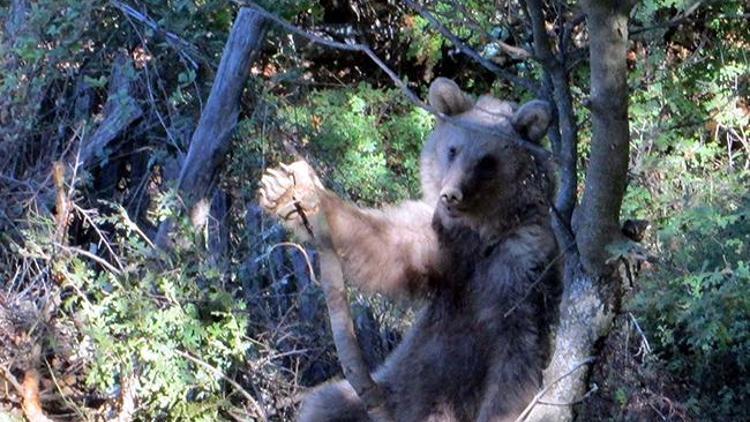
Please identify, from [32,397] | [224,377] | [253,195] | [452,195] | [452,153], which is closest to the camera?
[452,195]

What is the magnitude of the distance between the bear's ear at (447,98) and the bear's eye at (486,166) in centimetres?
39

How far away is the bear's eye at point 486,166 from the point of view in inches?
243

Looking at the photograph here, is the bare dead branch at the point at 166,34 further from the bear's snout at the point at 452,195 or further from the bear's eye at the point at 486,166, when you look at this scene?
the bear's snout at the point at 452,195

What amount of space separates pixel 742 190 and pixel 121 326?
3661 millimetres

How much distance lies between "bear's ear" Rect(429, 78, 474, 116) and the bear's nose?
0.62m

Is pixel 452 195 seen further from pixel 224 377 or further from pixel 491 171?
pixel 224 377

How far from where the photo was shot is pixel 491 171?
6.18 m

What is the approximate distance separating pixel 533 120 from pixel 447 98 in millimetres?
644

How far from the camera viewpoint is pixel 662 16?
887 cm

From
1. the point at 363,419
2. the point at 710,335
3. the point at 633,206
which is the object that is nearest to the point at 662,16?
the point at 633,206

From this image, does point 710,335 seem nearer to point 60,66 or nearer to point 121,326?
point 121,326

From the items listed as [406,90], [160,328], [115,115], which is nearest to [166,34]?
[115,115]

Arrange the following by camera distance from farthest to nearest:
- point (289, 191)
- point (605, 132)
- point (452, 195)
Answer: point (452, 195), point (289, 191), point (605, 132)

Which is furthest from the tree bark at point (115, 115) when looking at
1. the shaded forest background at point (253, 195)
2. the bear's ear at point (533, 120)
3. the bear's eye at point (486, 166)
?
the bear's ear at point (533, 120)
